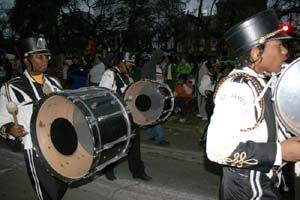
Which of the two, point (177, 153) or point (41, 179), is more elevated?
point (41, 179)

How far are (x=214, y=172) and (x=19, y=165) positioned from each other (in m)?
2.94

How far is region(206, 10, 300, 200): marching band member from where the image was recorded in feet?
6.35

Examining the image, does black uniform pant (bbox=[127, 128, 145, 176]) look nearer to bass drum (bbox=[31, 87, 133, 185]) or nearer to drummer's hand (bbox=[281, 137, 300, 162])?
bass drum (bbox=[31, 87, 133, 185])

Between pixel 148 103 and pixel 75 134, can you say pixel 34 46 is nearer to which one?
pixel 75 134

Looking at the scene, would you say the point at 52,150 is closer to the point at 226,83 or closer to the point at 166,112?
the point at 226,83

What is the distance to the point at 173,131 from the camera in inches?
359

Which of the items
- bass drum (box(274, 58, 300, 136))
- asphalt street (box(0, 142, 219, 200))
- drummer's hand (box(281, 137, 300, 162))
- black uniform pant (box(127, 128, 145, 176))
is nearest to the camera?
drummer's hand (box(281, 137, 300, 162))

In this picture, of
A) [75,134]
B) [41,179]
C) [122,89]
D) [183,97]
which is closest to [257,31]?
[75,134]

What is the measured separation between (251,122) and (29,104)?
2.06m

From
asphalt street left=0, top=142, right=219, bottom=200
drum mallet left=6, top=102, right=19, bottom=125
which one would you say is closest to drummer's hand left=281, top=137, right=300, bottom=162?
drum mallet left=6, top=102, right=19, bottom=125

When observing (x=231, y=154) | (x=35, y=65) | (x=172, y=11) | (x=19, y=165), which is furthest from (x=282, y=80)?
(x=172, y=11)

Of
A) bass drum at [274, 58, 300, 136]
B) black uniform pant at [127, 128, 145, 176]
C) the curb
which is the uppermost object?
bass drum at [274, 58, 300, 136]

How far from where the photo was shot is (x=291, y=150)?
75.6 inches

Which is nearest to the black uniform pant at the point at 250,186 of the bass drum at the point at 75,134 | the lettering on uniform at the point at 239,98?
the lettering on uniform at the point at 239,98
